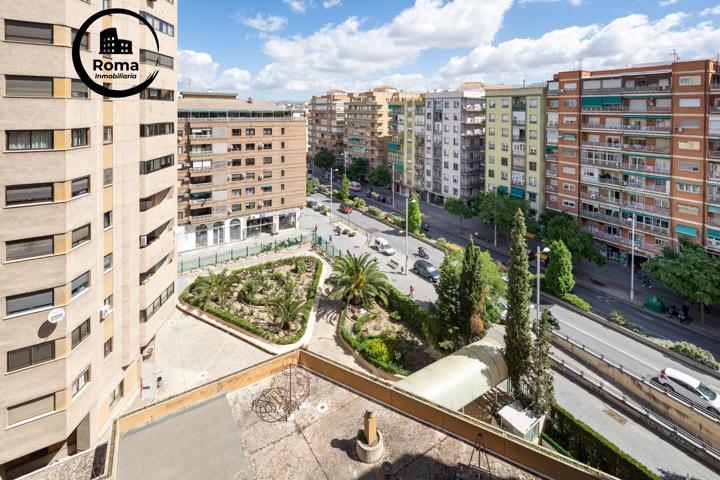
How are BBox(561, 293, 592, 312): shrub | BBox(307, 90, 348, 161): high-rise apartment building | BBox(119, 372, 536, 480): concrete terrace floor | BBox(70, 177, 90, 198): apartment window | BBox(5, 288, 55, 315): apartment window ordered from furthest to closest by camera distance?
BBox(307, 90, 348, 161): high-rise apartment building → BBox(561, 293, 592, 312): shrub → BBox(70, 177, 90, 198): apartment window → BBox(5, 288, 55, 315): apartment window → BBox(119, 372, 536, 480): concrete terrace floor

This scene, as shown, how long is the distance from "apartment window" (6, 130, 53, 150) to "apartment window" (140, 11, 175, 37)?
947 centimetres

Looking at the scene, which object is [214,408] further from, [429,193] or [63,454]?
[429,193]

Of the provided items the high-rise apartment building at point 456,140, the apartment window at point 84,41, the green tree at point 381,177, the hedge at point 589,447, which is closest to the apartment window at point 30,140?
the apartment window at point 84,41

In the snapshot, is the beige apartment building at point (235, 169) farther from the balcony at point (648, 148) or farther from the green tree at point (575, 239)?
the balcony at point (648, 148)

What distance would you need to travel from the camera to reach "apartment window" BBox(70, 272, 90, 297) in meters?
18.4

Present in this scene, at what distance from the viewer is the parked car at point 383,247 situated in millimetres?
58156

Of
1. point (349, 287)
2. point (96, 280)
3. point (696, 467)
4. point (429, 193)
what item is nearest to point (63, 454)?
point (96, 280)

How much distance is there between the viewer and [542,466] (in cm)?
1357

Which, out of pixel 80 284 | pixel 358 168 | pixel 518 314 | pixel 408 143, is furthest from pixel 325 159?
pixel 80 284

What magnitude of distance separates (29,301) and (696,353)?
128ft

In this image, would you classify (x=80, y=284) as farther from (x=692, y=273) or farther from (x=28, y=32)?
(x=692, y=273)

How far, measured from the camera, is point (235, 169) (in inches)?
2330

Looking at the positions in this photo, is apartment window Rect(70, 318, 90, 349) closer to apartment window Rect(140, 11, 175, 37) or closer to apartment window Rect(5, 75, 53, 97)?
apartment window Rect(5, 75, 53, 97)

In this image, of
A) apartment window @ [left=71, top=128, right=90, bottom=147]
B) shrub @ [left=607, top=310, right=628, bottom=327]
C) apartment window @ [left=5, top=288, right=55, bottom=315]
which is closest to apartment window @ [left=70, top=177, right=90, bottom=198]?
apartment window @ [left=71, top=128, right=90, bottom=147]
